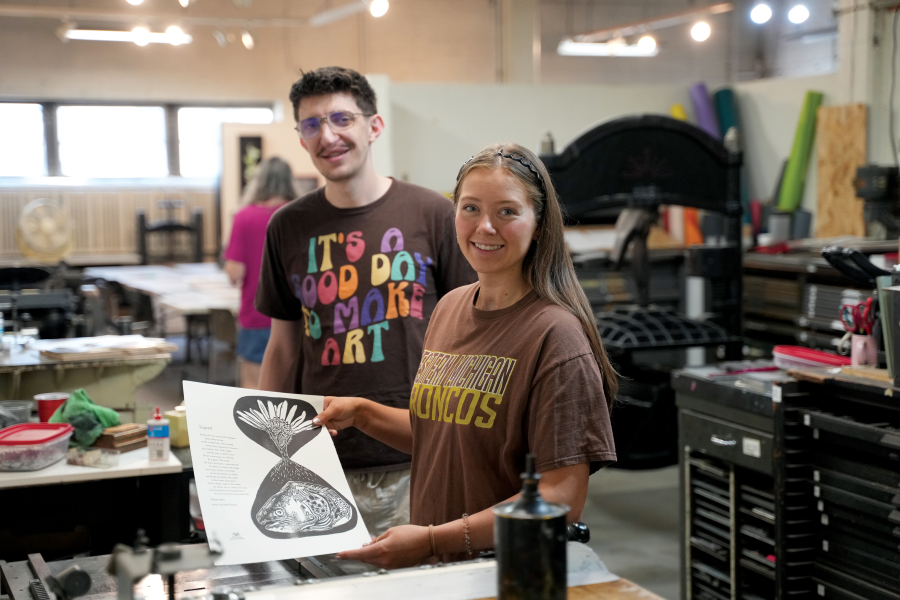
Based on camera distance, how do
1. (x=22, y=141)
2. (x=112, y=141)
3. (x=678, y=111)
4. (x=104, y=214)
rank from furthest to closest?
(x=112, y=141) → (x=104, y=214) → (x=22, y=141) → (x=678, y=111)

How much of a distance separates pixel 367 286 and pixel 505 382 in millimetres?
843

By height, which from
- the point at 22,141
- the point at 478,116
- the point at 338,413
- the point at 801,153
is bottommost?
the point at 338,413

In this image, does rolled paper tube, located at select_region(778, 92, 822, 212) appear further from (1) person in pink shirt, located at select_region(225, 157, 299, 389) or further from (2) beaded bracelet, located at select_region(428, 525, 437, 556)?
(2) beaded bracelet, located at select_region(428, 525, 437, 556)

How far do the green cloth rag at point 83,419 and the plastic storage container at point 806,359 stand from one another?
2.24 metres

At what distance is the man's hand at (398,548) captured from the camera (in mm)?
1483

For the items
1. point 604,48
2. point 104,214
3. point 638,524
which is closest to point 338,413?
point 638,524

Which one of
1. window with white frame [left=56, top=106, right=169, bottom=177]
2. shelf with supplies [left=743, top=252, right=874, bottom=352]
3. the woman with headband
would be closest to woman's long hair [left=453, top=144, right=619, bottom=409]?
the woman with headband

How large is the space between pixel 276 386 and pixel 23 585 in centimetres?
94

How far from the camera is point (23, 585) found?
5.08 feet

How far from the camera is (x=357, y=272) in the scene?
2.27 metres

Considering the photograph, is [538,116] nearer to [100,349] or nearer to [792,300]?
[792,300]

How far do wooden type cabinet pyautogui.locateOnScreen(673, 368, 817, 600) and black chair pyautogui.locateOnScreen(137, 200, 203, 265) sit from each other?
354 inches

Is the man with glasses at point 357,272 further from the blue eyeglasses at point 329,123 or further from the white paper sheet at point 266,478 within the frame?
the white paper sheet at point 266,478

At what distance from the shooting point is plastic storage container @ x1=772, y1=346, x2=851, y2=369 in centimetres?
267
